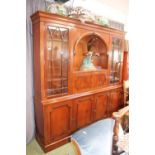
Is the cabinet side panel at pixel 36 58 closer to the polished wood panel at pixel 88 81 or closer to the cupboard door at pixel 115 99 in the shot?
the polished wood panel at pixel 88 81

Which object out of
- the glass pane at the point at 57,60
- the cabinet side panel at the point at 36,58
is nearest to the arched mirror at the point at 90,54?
the glass pane at the point at 57,60

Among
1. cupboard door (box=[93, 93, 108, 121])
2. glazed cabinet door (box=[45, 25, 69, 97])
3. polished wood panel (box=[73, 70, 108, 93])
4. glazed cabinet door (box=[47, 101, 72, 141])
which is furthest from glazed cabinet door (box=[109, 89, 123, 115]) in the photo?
glazed cabinet door (box=[45, 25, 69, 97])

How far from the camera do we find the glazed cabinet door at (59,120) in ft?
7.76

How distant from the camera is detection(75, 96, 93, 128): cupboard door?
108 inches

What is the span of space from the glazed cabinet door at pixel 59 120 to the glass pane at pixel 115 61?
58.6 inches

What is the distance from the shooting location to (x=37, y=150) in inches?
96.3

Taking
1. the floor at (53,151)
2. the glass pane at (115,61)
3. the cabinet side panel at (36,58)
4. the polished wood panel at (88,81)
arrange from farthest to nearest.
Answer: the glass pane at (115,61), the polished wood panel at (88,81), the floor at (53,151), the cabinet side panel at (36,58)

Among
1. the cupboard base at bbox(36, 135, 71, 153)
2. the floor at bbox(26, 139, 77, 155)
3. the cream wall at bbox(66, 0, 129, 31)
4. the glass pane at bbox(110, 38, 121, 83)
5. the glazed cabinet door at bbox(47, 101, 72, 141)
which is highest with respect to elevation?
the cream wall at bbox(66, 0, 129, 31)

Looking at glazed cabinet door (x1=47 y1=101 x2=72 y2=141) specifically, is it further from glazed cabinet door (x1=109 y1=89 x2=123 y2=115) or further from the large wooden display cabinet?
glazed cabinet door (x1=109 y1=89 x2=123 y2=115)

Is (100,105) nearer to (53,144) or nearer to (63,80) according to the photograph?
(63,80)

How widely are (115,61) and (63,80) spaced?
5.29ft

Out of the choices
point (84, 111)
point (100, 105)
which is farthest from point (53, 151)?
point (100, 105)

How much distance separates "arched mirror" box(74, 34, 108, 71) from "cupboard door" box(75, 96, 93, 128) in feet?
2.10
